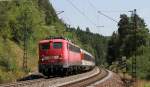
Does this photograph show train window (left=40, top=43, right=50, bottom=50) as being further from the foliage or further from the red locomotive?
the foliage

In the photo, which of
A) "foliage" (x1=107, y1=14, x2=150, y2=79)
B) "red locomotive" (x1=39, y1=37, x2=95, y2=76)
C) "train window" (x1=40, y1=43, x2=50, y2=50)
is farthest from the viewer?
"foliage" (x1=107, y1=14, x2=150, y2=79)

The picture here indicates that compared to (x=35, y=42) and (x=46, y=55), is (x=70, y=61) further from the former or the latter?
(x=35, y=42)

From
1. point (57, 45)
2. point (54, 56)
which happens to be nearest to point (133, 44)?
point (57, 45)

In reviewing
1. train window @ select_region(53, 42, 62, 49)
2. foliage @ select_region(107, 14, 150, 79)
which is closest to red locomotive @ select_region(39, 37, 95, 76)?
train window @ select_region(53, 42, 62, 49)

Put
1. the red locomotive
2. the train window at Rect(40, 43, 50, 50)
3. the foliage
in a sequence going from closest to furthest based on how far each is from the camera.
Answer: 1. the red locomotive
2. the train window at Rect(40, 43, 50, 50)
3. the foliage

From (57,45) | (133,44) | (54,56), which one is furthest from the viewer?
(133,44)

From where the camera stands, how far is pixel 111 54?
148m

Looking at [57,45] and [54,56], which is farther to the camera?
[57,45]

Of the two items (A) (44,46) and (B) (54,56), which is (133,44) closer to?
(A) (44,46)

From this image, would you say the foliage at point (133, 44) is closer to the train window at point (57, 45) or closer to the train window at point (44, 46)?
the train window at point (57, 45)

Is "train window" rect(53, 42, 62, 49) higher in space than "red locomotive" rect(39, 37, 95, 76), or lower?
higher

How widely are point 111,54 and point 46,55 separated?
353ft

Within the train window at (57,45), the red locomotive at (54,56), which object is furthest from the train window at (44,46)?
the train window at (57,45)

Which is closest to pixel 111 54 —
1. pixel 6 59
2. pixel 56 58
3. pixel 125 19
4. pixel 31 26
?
pixel 125 19
